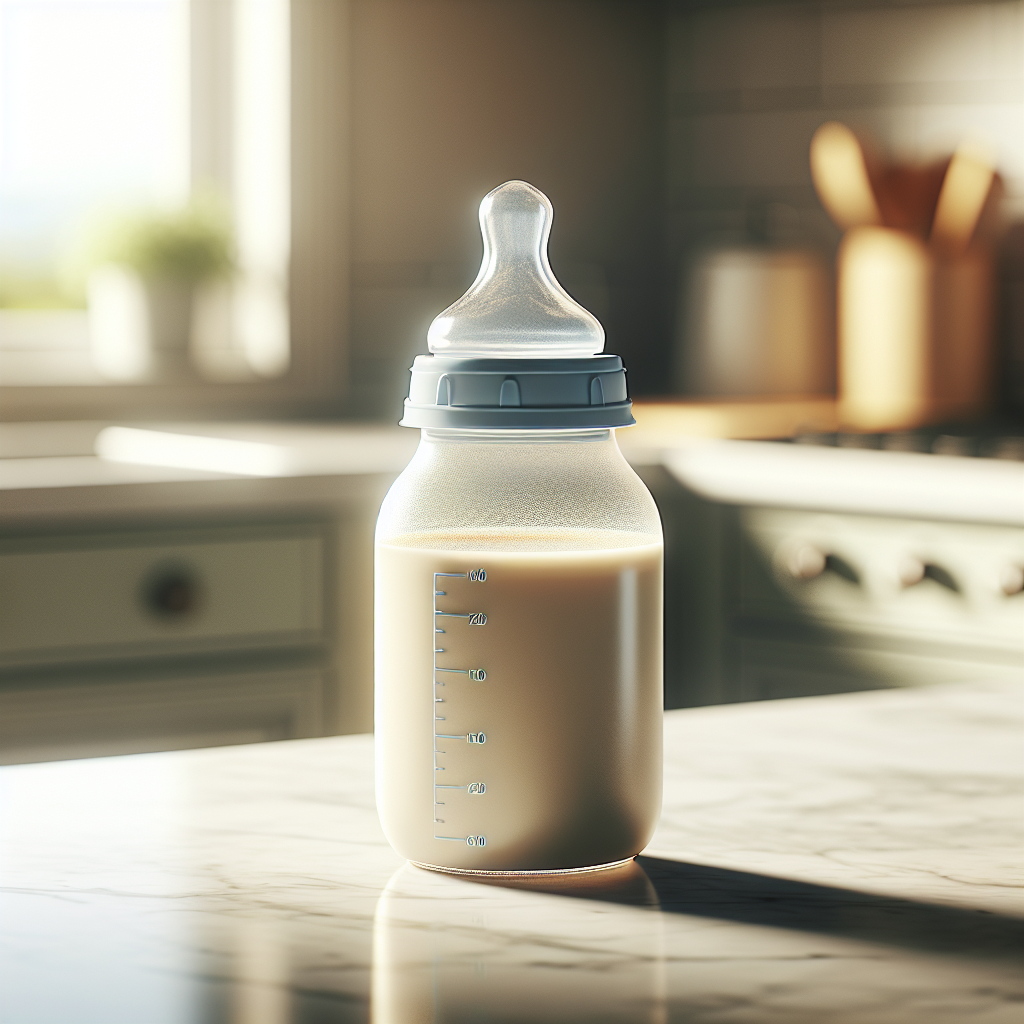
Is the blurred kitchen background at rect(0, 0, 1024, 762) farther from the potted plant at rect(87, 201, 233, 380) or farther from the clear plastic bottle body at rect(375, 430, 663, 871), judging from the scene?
the clear plastic bottle body at rect(375, 430, 663, 871)

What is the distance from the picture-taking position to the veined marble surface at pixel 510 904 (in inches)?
18.5

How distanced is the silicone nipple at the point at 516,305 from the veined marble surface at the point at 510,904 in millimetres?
176

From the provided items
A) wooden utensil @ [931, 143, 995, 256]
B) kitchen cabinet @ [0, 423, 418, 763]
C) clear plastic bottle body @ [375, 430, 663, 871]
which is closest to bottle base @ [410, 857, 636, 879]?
clear plastic bottle body @ [375, 430, 663, 871]

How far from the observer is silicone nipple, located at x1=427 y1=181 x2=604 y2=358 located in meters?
0.59

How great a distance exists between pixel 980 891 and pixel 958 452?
148 centimetres

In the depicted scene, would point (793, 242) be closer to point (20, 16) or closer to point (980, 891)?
point (20, 16)

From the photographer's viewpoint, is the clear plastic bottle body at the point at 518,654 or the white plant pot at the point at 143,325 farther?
the white plant pot at the point at 143,325

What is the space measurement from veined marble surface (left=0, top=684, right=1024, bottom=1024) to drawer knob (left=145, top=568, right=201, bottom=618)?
3.57 feet

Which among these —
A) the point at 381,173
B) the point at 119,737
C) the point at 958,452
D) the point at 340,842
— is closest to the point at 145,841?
the point at 340,842

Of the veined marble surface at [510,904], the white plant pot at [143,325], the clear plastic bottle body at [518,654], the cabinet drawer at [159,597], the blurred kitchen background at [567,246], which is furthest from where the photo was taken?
the white plant pot at [143,325]

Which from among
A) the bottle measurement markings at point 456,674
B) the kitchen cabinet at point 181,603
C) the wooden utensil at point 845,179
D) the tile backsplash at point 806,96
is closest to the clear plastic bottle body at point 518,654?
the bottle measurement markings at point 456,674

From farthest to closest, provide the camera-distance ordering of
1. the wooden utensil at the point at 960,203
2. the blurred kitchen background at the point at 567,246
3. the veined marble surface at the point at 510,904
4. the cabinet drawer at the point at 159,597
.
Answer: the wooden utensil at the point at 960,203 < the blurred kitchen background at the point at 567,246 < the cabinet drawer at the point at 159,597 < the veined marble surface at the point at 510,904

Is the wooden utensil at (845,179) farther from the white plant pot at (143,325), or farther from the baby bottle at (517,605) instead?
the baby bottle at (517,605)

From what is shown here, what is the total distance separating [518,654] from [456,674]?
0.02 meters
